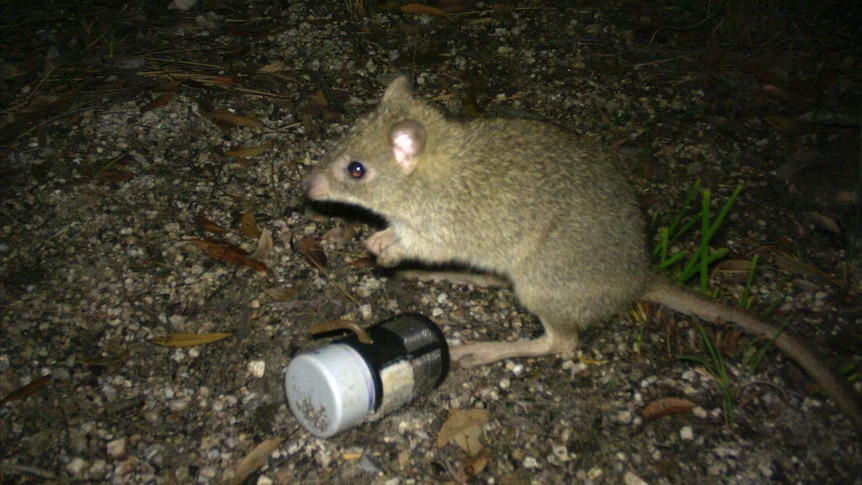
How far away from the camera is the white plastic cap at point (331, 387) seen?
2791 millimetres

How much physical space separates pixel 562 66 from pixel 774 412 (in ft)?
10.0

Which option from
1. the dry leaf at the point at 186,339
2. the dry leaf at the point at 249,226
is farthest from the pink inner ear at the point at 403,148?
the dry leaf at the point at 186,339

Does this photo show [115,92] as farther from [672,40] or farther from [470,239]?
[672,40]

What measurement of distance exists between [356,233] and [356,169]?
0.88 m

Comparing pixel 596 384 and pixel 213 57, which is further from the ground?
pixel 213 57

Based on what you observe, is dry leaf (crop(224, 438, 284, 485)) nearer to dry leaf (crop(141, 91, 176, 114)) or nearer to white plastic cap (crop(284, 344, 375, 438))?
white plastic cap (crop(284, 344, 375, 438))

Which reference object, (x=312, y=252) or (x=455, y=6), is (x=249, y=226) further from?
(x=455, y=6)

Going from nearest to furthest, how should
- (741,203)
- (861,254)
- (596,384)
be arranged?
(596,384) < (861,254) < (741,203)

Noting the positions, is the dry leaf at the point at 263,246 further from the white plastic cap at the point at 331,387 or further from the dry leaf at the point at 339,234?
the white plastic cap at the point at 331,387

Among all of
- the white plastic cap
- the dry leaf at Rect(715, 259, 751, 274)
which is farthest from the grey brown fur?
the white plastic cap

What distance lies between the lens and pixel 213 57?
5102 mm

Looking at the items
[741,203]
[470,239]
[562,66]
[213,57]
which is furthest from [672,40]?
[213,57]

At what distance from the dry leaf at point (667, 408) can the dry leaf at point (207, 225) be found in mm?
2659

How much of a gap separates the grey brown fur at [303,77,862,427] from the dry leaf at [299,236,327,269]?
1.79 feet
